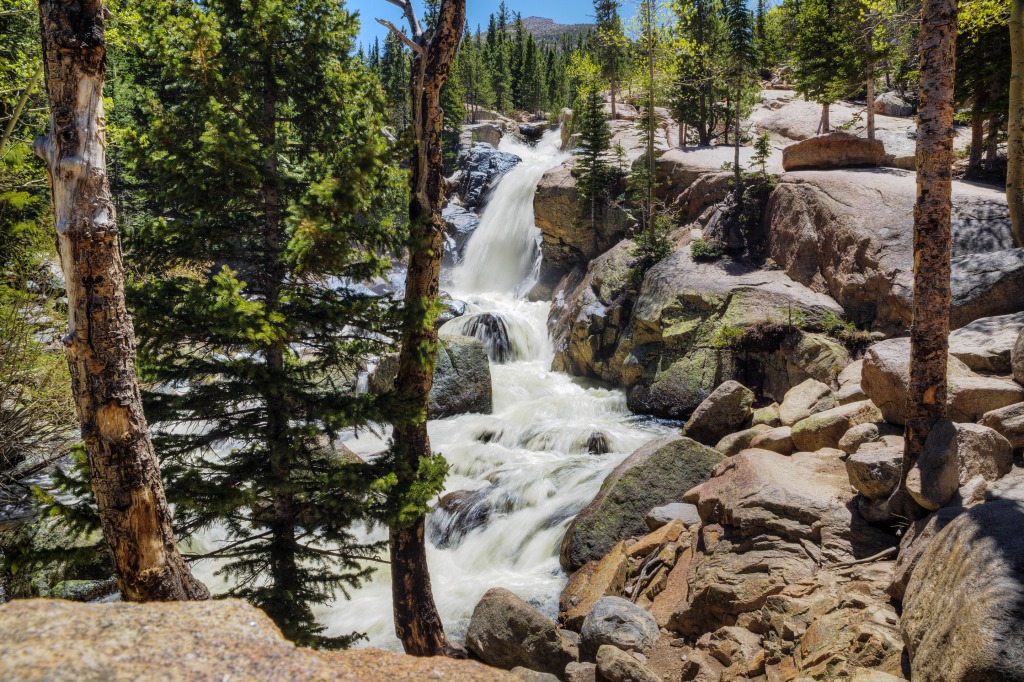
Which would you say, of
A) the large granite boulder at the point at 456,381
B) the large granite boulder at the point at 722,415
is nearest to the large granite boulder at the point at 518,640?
the large granite boulder at the point at 722,415

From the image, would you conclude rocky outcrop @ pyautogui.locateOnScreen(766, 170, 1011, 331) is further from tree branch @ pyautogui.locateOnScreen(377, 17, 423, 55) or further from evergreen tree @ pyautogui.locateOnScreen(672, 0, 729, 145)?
evergreen tree @ pyautogui.locateOnScreen(672, 0, 729, 145)

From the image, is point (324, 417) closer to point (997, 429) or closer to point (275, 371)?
point (275, 371)

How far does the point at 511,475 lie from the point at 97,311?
9.60 meters

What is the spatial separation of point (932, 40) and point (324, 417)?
306 inches

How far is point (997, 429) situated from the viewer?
7.24 meters

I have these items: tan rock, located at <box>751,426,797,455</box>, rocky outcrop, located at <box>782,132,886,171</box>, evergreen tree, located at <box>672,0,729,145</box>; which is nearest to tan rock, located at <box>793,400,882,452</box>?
tan rock, located at <box>751,426,797,455</box>

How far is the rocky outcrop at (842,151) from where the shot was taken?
775 inches

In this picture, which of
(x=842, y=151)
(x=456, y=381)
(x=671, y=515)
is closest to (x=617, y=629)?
(x=671, y=515)

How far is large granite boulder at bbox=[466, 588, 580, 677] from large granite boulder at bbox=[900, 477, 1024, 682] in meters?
3.92

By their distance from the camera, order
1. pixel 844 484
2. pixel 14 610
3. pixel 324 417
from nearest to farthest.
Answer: pixel 14 610 < pixel 324 417 < pixel 844 484

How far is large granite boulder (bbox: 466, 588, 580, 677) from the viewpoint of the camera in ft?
24.1

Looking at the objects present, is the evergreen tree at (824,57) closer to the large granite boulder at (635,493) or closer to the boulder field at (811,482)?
the boulder field at (811,482)

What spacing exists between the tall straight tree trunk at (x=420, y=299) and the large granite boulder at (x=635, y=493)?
10.0ft

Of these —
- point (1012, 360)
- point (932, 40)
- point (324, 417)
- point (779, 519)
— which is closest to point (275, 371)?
point (324, 417)
